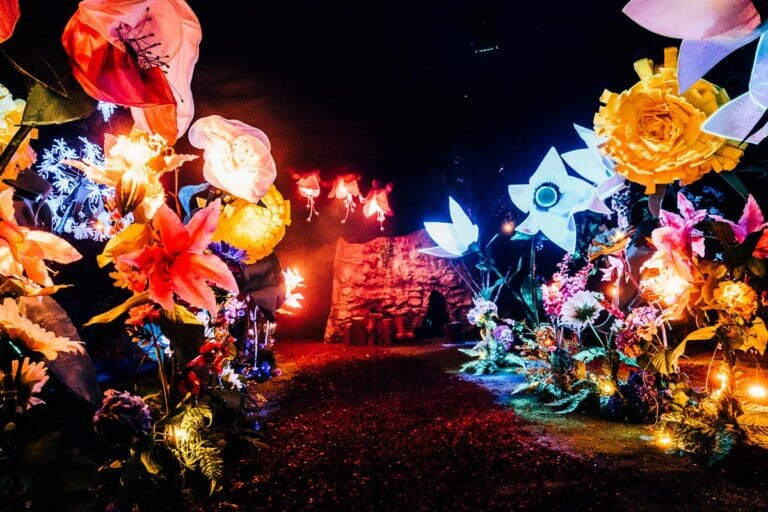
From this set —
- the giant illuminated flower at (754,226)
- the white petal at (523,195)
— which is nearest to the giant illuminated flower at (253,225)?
the giant illuminated flower at (754,226)

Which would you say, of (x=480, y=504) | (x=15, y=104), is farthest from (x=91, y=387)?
(x=480, y=504)

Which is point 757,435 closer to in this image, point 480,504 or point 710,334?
point 710,334

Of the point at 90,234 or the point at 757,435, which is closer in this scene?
the point at 757,435

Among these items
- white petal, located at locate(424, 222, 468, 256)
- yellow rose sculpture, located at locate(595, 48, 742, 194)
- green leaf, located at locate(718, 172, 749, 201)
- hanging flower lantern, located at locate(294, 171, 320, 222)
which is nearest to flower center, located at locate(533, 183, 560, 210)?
white petal, located at locate(424, 222, 468, 256)

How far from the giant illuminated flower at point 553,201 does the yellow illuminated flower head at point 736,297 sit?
2.51 m

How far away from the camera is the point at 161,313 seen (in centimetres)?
178

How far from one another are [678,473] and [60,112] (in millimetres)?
4202

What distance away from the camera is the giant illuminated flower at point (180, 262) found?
5.02 feet

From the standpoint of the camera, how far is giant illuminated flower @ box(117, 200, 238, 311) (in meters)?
1.53

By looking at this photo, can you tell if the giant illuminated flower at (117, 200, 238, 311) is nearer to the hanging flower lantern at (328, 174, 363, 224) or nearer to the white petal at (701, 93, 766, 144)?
the white petal at (701, 93, 766, 144)

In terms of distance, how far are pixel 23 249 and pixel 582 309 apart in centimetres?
518

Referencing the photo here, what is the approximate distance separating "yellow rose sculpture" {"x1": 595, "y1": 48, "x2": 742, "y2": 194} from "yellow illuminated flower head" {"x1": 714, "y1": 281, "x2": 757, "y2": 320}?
3.59 feet

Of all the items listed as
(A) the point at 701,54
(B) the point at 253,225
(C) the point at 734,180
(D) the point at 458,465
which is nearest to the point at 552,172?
(C) the point at 734,180

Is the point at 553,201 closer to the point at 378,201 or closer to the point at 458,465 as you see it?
the point at 458,465
